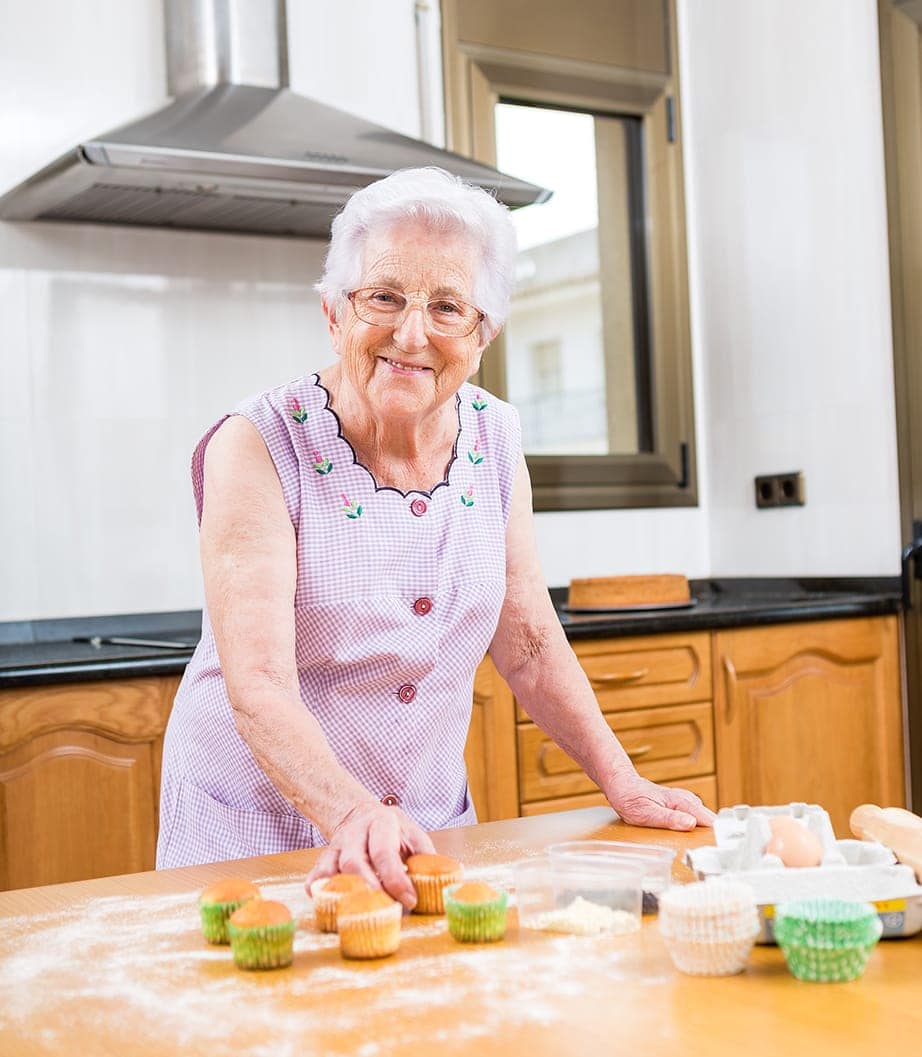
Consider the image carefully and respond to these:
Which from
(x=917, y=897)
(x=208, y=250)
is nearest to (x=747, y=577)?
(x=208, y=250)

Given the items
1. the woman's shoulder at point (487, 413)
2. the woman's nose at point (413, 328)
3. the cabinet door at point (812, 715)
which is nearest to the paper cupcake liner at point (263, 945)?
the woman's nose at point (413, 328)

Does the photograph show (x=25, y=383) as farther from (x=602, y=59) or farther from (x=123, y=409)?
(x=602, y=59)

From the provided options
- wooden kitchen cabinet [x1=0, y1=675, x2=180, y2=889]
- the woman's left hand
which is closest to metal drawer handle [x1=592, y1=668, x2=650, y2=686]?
wooden kitchen cabinet [x1=0, y1=675, x2=180, y2=889]

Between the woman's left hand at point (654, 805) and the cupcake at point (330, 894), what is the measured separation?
16.1 inches

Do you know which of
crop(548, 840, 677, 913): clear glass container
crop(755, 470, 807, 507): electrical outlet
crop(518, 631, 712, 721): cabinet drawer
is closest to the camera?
crop(548, 840, 677, 913): clear glass container

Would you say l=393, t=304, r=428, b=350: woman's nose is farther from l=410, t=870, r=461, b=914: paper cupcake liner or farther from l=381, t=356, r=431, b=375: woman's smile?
l=410, t=870, r=461, b=914: paper cupcake liner

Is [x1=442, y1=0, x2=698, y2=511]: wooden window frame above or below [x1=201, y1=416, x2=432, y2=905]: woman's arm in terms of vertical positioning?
above

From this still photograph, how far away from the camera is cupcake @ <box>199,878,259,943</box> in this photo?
1.00 m

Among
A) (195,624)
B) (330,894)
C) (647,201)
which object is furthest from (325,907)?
(647,201)

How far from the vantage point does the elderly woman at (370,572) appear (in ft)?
4.34

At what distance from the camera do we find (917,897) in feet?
3.11

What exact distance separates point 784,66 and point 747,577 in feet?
4.22

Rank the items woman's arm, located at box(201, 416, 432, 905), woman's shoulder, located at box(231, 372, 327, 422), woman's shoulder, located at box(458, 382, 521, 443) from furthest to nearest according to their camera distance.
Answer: woman's shoulder, located at box(458, 382, 521, 443)
woman's shoulder, located at box(231, 372, 327, 422)
woman's arm, located at box(201, 416, 432, 905)

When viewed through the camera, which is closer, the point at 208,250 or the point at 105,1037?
the point at 105,1037
